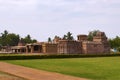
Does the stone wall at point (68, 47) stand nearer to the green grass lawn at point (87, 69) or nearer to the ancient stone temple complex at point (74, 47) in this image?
the ancient stone temple complex at point (74, 47)

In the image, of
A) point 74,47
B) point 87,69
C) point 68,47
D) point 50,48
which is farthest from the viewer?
point 50,48

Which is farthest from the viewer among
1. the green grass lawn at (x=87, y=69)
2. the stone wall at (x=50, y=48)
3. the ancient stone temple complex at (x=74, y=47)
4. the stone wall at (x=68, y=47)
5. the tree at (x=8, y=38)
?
the tree at (x=8, y=38)

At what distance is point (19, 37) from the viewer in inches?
5320

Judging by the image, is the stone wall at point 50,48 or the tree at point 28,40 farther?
the tree at point 28,40

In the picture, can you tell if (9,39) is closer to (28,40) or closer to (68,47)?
(28,40)

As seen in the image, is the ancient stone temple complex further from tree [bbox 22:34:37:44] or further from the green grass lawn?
tree [bbox 22:34:37:44]

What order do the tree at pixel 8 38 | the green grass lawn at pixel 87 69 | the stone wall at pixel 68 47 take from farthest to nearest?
the tree at pixel 8 38 → the stone wall at pixel 68 47 → the green grass lawn at pixel 87 69

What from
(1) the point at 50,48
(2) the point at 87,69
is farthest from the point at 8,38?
(2) the point at 87,69

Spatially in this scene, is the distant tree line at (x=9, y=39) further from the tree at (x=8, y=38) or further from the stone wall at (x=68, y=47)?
the stone wall at (x=68, y=47)

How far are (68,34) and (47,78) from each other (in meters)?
98.5

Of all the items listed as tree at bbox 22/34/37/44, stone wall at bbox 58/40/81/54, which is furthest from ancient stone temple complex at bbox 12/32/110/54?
tree at bbox 22/34/37/44

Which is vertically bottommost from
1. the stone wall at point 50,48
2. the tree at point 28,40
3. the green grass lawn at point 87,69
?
the green grass lawn at point 87,69

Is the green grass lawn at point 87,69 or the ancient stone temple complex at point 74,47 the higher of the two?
the ancient stone temple complex at point 74,47

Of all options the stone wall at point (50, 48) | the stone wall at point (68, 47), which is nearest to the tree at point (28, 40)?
the stone wall at point (50, 48)
